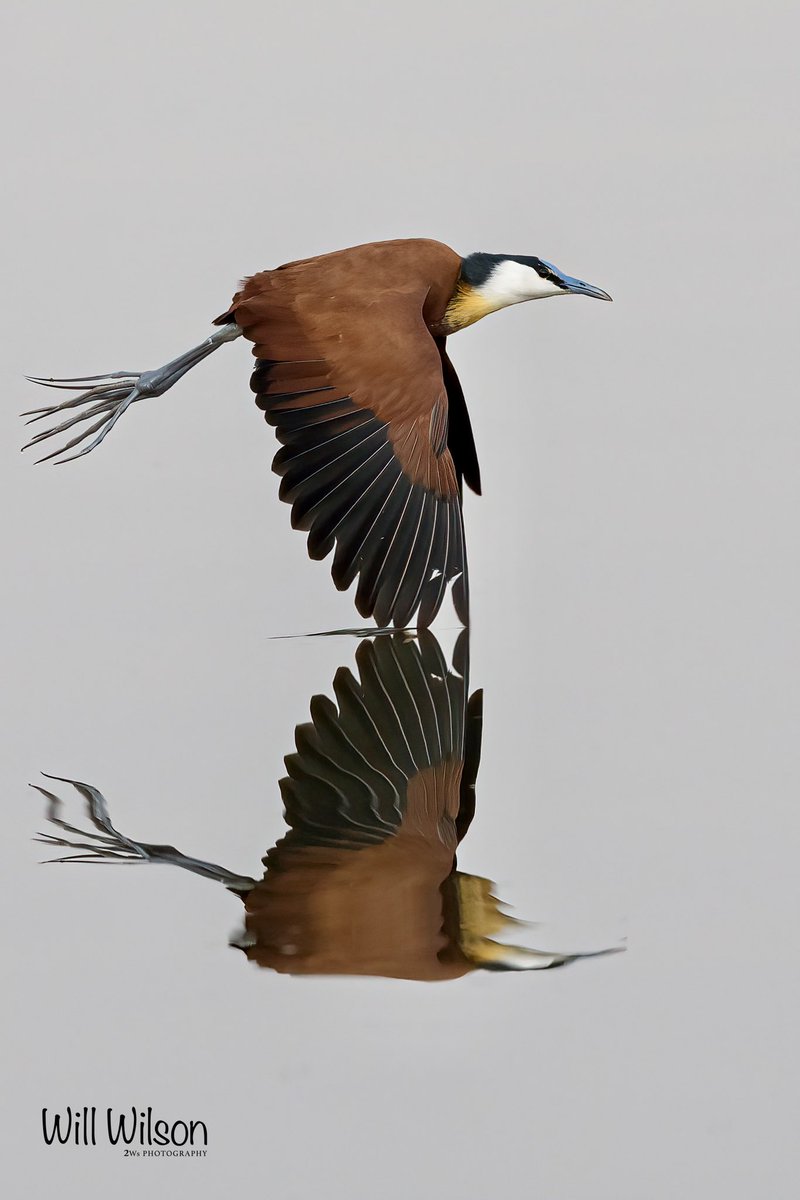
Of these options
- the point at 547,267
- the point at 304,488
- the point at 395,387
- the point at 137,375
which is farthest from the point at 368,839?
the point at 547,267

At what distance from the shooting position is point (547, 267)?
6805 mm

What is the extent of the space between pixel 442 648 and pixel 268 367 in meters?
1.31

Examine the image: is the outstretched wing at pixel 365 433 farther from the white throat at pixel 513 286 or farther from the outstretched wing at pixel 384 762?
the white throat at pixel 513 286

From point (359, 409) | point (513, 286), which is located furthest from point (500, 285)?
point (359, 409)

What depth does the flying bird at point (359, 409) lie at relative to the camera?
5043mm

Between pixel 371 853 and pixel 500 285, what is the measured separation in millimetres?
3322

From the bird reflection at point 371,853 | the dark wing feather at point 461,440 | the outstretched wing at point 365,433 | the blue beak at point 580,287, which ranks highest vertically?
the blue beak at point 580,287

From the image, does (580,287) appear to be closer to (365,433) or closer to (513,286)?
(513,286)

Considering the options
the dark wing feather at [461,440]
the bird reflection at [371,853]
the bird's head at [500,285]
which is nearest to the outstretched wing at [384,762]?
the bird reflection at [371,853]

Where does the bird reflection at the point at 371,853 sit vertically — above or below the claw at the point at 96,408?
below

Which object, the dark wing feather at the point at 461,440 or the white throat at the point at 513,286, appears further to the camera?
the dark wing feather at the point at 461,440

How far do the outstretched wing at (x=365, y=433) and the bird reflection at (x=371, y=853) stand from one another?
0.39 m

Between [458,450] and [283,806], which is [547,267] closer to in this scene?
[458,450]

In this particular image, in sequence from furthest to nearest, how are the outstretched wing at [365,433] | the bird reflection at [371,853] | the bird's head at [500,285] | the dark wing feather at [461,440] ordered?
the dark wing feather at [461,440] → the bird's head at [500,285] → the outstretched wing at [365,433] → the bird reflection at [371,853]
